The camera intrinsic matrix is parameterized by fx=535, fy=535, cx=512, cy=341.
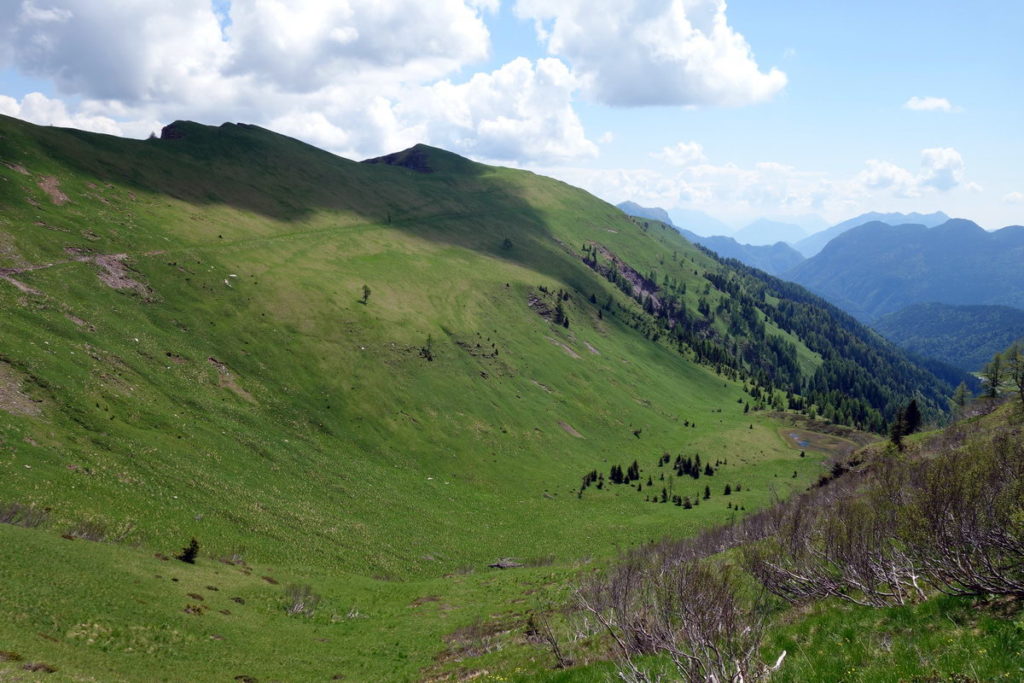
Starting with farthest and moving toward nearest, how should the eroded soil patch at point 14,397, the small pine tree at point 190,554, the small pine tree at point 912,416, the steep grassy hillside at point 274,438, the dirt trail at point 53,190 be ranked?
the small pine tree at point 912,416 → the dirt trail at point 53,190 → the eroded soil patch at point 14,397 → the small pine tree at point 190,554 → the steep grassy hillside at point 274,438

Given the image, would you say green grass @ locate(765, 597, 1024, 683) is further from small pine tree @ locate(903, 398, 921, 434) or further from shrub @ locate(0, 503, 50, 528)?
small pine tree @ locate(903, 398, 921, 434)

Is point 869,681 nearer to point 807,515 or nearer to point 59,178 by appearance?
point 807,515

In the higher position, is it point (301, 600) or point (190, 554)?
point (190, 554)

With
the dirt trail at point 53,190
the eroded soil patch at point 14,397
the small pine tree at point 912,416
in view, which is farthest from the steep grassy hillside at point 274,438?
the small pine tree at point 912,416

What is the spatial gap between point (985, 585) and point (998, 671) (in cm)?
650

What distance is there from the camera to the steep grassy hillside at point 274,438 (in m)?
37.9

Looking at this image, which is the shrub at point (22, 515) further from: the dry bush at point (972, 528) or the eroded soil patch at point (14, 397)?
the dry bush at point (972, 528)

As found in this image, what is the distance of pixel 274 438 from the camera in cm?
7725

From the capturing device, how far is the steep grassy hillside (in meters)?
37.9

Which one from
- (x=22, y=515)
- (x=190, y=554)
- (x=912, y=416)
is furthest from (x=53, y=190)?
(x=912, y=416)

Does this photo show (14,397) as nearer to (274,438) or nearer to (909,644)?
(274,438)

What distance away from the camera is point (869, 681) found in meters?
14.2

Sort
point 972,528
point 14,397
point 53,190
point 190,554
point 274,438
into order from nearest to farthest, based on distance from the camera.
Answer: point 972,528, point 190,554, point 14,397, point 274,438, point 53,190

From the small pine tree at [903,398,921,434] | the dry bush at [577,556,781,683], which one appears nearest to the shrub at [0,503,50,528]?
the dry bush at [577,556,781,683]
